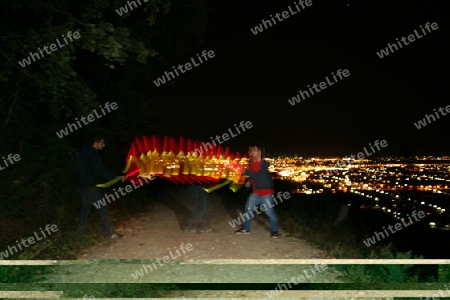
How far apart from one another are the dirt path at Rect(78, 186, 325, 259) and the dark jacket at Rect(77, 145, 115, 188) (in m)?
1.33

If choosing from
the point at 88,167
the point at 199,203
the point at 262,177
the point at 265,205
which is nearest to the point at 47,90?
the point at 88,167

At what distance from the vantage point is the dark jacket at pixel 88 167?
9554 millimetres

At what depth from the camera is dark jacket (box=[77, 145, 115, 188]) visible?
9.55 meters

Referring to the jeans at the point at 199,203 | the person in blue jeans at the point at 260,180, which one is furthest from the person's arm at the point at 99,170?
the person in blue jeans at the point at 260,180

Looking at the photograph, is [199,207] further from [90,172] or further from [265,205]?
[90,172]

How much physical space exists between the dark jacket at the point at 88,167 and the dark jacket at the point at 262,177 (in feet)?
9.46

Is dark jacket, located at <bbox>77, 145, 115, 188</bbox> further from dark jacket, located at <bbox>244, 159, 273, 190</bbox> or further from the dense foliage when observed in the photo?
dark jacket, located at <bbox>244, 159, 273, 190</bbox>

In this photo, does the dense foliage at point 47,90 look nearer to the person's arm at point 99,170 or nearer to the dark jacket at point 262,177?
the person's arm at point 99,170

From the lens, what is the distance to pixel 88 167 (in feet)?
31.4

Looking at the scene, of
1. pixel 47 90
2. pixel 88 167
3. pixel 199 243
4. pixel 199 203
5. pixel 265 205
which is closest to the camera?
pixel 47 90

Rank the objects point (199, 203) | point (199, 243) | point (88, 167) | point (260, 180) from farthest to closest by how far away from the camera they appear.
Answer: point (199, 203)
point (260, 180)
point (199, 243)
point (88, 167)

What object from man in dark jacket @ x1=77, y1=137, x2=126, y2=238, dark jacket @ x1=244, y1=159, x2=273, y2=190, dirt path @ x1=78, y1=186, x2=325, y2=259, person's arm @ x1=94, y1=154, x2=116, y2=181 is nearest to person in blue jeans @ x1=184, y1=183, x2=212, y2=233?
dirt path @ x1=78, y1=186, x2=325, y2=259

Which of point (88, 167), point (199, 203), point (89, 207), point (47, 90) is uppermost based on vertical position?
point (47, 90)

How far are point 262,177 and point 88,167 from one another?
3597 millimetres
